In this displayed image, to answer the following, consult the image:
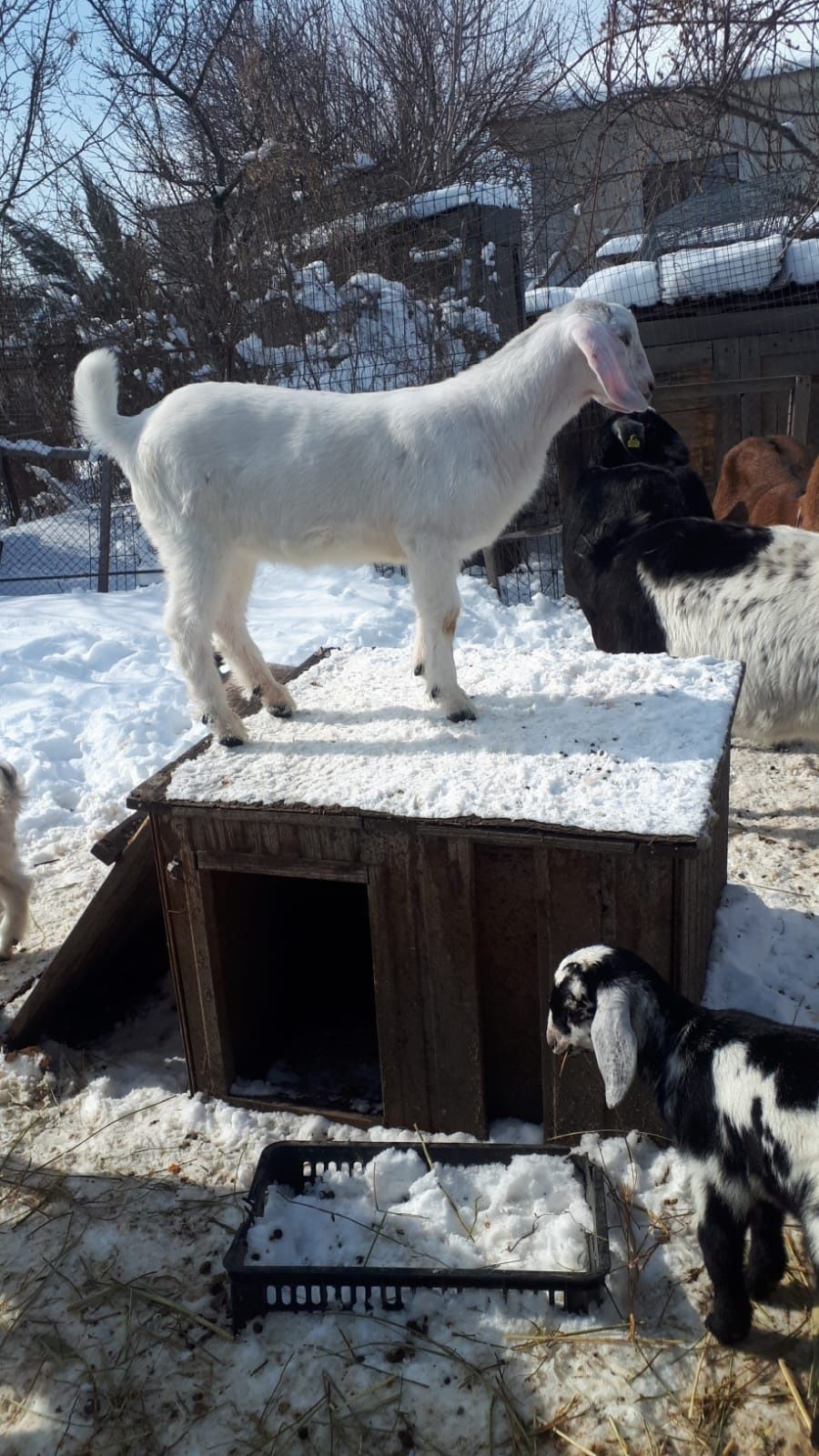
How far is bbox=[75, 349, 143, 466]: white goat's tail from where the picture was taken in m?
3.28

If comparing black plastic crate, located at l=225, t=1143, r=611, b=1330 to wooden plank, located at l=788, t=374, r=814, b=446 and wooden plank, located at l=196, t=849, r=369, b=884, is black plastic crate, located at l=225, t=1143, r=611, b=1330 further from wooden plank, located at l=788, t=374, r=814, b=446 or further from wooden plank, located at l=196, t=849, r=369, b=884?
wooden plank, located at l=788, t=374, r=814, b=446

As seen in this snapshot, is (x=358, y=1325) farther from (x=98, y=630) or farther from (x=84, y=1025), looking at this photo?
(x=98, y=630)

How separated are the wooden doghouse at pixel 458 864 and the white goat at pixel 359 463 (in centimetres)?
41

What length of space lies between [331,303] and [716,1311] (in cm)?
835

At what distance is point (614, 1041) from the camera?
2.31m

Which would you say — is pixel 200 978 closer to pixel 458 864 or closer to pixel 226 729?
pixel 226 729

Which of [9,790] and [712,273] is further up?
[712,273]

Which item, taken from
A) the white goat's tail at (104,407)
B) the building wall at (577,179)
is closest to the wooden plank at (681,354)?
the building wall at (577,179)

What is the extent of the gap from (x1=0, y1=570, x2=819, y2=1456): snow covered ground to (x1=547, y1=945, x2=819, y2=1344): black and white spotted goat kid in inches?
7.9

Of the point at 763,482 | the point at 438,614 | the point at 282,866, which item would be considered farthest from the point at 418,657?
the point at 763,482

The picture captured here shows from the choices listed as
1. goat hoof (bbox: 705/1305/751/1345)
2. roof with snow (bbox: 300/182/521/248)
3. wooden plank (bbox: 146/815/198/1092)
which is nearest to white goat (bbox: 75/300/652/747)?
wooden plank (bbox: 146/815/198/1092)

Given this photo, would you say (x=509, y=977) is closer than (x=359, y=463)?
Yes

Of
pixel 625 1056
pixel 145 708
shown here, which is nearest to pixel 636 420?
pixel 145 708

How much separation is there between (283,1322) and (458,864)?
122cm
